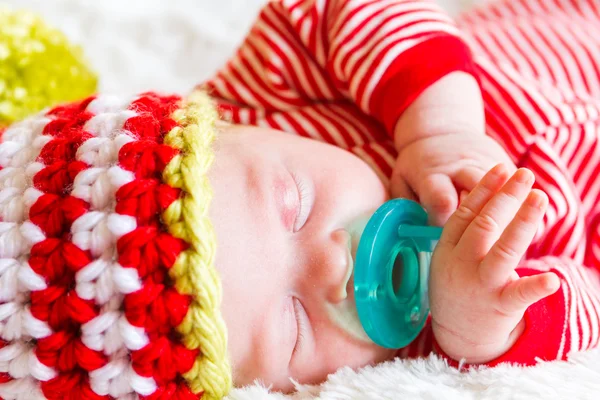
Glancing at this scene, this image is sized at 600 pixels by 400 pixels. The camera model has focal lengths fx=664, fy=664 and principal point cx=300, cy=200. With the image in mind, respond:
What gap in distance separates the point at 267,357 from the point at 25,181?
40 cm

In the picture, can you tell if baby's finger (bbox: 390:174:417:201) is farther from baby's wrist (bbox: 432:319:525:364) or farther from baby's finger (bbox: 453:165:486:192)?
baby's wrist (bbox: 432:319:525:364)

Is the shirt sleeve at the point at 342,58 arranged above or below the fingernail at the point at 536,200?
above

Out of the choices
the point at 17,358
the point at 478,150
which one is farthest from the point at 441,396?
the point at 17,358

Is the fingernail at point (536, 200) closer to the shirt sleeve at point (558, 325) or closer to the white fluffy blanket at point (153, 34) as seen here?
the shirt sleeve at point (558, 325)

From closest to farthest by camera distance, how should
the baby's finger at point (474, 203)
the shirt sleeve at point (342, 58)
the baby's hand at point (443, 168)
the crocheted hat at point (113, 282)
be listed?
the crocheted hat at point (113, 282) < the baby's finger at point (474, 203) < the baby's hand at point (443, 168) < the shirt sleeve at point (342, 58)

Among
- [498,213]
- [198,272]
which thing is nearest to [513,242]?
[498,213]

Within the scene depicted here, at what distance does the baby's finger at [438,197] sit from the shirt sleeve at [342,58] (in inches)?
6.8

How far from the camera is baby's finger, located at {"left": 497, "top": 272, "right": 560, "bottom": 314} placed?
808 mm

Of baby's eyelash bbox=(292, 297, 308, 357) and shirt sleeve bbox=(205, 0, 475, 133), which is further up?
shirt sleeve bbox=(205, 0, 475, 133)

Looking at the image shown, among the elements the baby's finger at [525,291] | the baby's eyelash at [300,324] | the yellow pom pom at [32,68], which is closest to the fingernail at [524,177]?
the baby's finger at [525,291]

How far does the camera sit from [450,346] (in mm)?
957

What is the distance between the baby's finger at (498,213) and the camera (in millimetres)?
859

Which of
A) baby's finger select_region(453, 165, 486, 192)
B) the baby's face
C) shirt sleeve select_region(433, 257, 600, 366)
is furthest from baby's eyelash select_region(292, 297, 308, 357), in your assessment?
baby's finger select_region(453, 165, 486, 192)

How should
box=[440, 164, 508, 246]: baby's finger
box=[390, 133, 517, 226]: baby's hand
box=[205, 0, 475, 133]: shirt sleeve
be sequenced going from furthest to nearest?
box=[205, 0, 475, 133]: shirt sleeve < box=[390, 133, 517, 226]: baby's hand < box=[440, 164, 508, 246]: baby's finger
